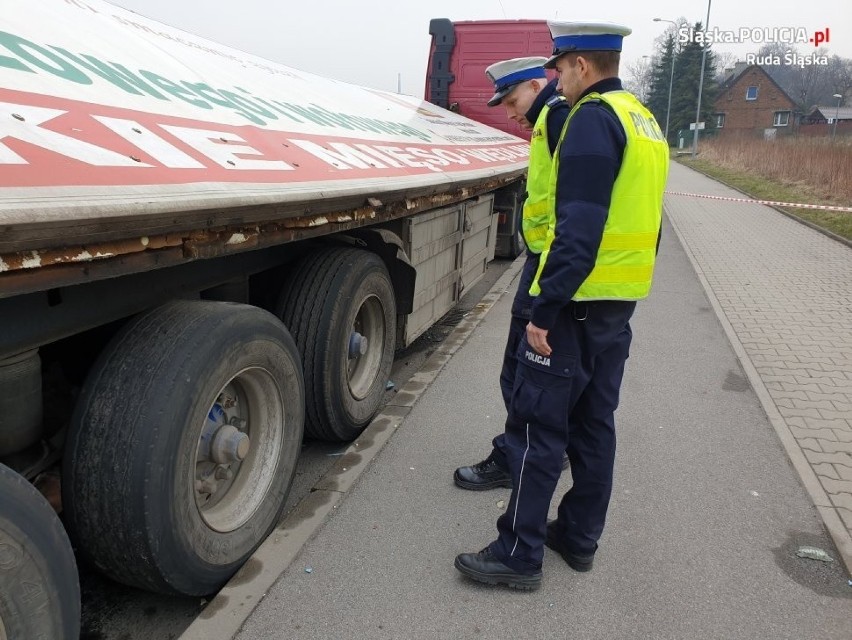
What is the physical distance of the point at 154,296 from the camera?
2.33m

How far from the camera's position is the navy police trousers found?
2340 millimetres

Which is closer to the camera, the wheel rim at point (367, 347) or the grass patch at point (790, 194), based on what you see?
Answer: the wheel rim at point (367, 347)

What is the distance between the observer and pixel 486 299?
7.23 metres

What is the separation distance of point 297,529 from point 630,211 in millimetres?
1868

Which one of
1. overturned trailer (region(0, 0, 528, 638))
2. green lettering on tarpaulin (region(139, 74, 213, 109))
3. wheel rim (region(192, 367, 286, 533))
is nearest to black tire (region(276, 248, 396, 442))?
overturned trailer (region(0, 0, 528, 638))

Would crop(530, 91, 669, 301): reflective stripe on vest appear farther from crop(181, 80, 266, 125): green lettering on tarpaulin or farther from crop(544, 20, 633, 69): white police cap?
crop(181, 80, 266, 125): green lettering on tarpaulin

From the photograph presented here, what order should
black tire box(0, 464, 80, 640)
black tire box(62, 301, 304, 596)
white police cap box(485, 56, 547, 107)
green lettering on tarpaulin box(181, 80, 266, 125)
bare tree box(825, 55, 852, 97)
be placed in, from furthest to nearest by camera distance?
1. bare tree box(825, 55, 852, 97)
2. white police cap box(485, 56, 547, 107)
3. green lettering on tarpaulin box(181, 80, 266, 125)
4. black tire box(62, 301, 304, 596)
5. black tire box(0, 464, 80, 640)

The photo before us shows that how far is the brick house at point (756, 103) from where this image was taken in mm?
70750

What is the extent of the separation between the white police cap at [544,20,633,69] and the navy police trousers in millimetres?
881

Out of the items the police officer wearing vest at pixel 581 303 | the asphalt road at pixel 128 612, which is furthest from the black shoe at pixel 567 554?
the asphalt road at pixel 128 612

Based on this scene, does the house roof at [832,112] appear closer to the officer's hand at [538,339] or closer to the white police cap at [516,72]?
the white police cap at [516,72]

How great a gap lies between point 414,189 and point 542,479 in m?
1.86

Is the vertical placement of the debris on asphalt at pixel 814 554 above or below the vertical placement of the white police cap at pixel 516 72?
below

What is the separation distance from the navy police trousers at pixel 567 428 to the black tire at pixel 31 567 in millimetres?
1492
